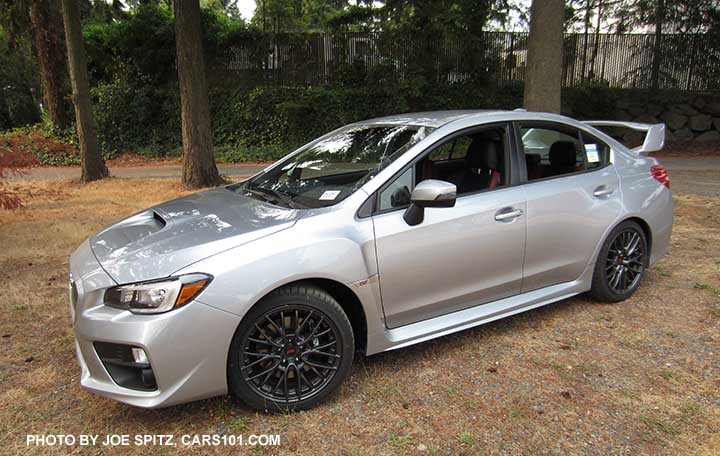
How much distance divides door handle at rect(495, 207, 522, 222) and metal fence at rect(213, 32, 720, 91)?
46.4 feet

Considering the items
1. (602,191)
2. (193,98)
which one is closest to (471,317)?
(602,191)

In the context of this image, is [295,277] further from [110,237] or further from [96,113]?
[96,113]

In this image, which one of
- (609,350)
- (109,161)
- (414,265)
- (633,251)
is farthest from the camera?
(109,161)

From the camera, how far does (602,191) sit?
4.10 m

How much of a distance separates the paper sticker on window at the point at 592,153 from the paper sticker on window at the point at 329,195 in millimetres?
2164

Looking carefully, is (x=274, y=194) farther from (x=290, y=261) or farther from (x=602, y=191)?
(x=602, y=191)

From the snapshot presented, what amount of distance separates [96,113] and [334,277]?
1684 cm

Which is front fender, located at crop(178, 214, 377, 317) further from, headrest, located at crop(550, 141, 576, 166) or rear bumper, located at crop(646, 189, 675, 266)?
rear bumper, located at crop(646, 189, 675, 266)

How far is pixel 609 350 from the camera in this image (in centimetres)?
358

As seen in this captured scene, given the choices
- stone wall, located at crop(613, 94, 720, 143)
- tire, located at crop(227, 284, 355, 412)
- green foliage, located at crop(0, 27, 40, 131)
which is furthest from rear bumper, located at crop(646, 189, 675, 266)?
green foliage, located at crop(0, 27, 40, 131)

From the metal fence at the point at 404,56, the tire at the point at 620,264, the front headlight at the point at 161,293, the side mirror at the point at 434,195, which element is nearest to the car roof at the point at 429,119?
the side mirror at the point at 434,195

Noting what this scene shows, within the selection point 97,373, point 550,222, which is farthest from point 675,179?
point 97,373

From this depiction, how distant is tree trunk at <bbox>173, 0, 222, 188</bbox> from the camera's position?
945cm

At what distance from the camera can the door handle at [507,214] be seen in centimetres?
352
